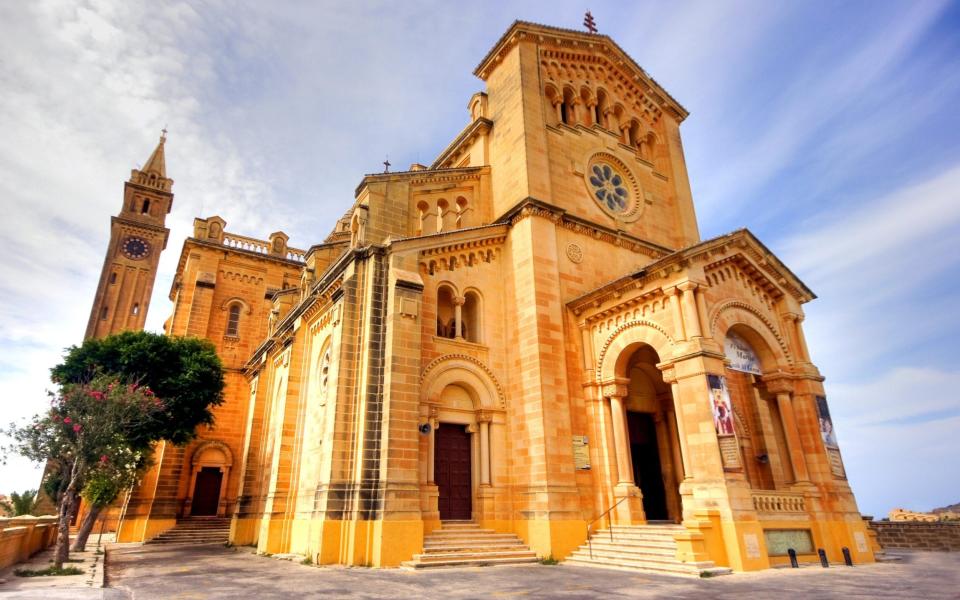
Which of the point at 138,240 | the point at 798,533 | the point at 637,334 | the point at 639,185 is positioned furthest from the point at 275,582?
the point at 138,240

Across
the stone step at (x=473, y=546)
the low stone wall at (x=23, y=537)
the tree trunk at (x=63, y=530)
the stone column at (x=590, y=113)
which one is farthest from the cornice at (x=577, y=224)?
the low stone wall at (x=23, y=537)

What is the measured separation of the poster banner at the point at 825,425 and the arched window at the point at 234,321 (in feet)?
103

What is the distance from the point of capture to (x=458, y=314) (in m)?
18.5

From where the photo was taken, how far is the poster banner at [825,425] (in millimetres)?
16688

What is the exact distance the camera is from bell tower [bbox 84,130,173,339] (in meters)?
44.4

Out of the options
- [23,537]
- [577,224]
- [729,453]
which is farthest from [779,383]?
[23,537]

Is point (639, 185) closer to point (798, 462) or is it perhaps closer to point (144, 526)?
point (798, 462)

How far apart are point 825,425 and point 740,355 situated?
3431mm

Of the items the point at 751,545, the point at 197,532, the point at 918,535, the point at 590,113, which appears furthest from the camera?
the point at 197,532

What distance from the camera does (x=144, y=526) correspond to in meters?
26.4

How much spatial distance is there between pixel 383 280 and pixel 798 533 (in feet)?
45.8

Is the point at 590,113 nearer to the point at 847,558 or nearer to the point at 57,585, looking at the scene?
the point at 847,558

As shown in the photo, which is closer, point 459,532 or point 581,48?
point 459,532

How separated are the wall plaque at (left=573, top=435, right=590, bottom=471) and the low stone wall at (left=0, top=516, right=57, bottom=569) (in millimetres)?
15713
